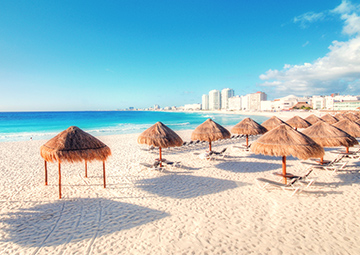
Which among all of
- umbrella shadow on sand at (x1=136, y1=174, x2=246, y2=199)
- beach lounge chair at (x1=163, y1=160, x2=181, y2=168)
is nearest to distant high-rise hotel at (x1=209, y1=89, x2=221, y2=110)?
beach lounge chair at (x1=163, y1=160, x2=181, y2=168)

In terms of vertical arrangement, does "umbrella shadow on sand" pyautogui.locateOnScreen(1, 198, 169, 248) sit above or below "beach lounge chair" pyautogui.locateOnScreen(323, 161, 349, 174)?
below

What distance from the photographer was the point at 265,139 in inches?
236

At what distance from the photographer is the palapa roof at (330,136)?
6.99 metres

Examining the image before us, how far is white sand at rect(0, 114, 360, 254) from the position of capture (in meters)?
3.52

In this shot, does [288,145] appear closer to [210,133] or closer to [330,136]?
[330,136]

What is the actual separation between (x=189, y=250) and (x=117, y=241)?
134 centimetres

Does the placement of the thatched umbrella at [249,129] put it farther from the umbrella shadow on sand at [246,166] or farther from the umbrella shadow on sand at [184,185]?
the umbrella shadow on sand at [184,185]

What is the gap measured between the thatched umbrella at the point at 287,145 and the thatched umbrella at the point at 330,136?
179cm

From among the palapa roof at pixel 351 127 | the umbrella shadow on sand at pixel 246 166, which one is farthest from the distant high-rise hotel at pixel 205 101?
the umbrella shadow on sand at pixel 246 166

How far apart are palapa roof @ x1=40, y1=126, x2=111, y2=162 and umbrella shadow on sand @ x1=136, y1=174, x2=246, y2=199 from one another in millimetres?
1789

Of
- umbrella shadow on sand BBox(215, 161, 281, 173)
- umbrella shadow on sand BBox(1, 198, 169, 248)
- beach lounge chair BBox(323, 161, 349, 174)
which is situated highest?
beach lounge chair BBox(323, 161, 349, 174)

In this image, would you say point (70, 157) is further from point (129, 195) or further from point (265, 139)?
point (265, 139)

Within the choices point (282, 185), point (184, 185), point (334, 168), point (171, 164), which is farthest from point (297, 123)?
point (184, 185)

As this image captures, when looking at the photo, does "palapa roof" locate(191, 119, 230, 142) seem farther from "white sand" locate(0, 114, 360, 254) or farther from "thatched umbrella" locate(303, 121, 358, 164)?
"thatched umbrella" locate(303, 121, 358, 164)
